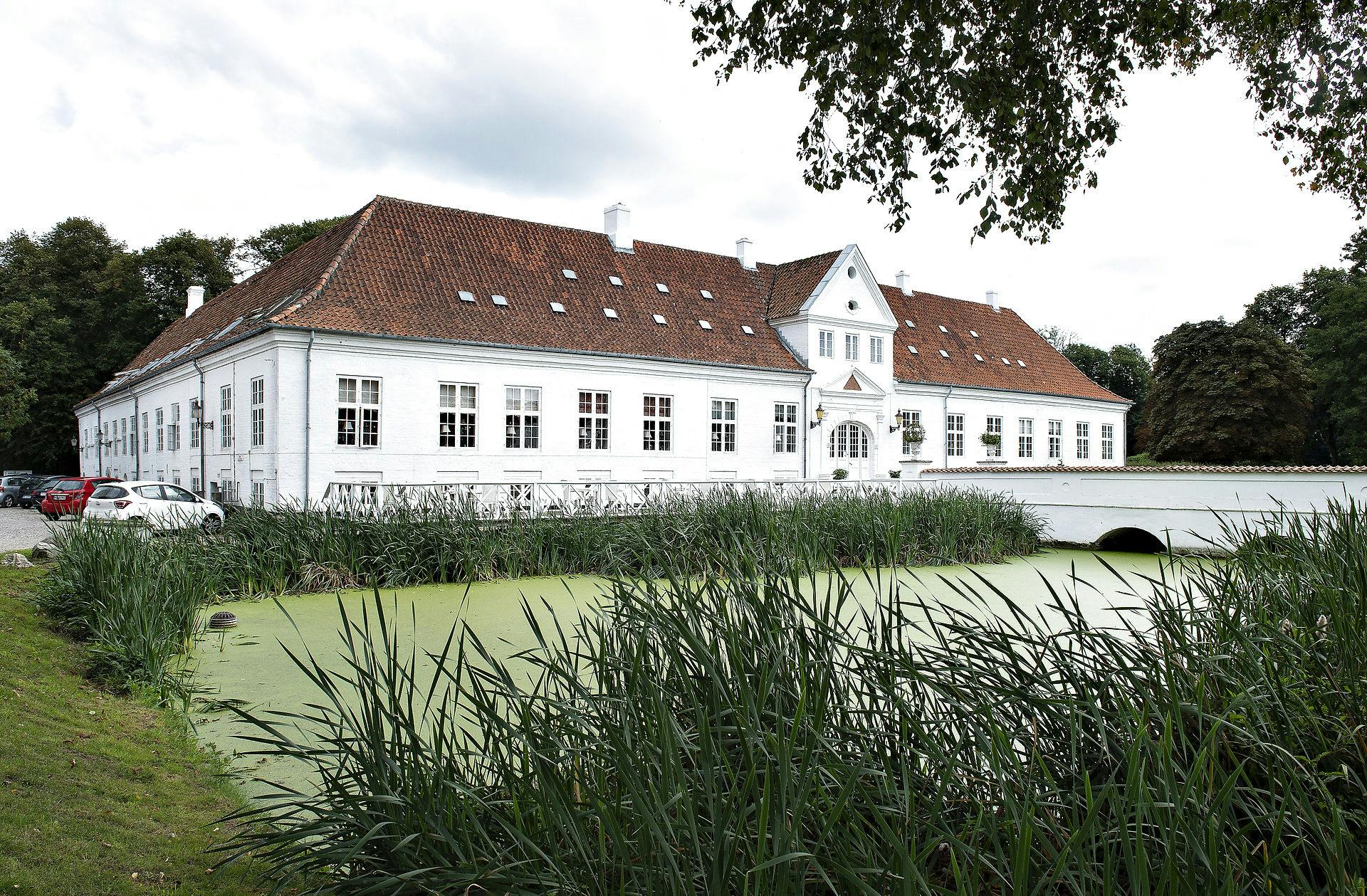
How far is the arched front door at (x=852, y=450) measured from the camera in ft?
90.9

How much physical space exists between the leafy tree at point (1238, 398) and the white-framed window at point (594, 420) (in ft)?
98.1

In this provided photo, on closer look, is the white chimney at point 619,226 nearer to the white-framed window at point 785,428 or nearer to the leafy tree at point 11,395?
the white-framed window at point 785,428

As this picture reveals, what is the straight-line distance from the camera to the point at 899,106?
5.94 meters

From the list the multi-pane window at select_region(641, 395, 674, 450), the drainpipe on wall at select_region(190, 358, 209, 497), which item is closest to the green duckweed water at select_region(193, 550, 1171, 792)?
the multi-pane window at select_region(641, 395, 674, 450)

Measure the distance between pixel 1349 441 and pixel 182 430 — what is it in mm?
43724

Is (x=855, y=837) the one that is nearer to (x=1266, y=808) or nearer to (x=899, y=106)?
(x=1266, y=808)

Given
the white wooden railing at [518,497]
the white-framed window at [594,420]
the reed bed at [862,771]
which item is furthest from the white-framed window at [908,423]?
the reed bed at [862,771]

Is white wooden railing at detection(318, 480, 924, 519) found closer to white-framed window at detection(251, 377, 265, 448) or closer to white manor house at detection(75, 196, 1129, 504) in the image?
white manor house at detection(75, 196, 1129, 504)

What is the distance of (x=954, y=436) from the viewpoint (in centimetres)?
3164

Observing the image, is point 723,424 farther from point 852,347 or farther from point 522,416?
point 522,416


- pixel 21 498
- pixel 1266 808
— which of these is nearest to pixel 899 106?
pixel 1266 808

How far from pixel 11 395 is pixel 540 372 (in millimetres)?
20099

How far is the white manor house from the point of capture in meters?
19.8

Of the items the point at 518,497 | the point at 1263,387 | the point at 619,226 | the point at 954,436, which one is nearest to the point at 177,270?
the point at 619,226
